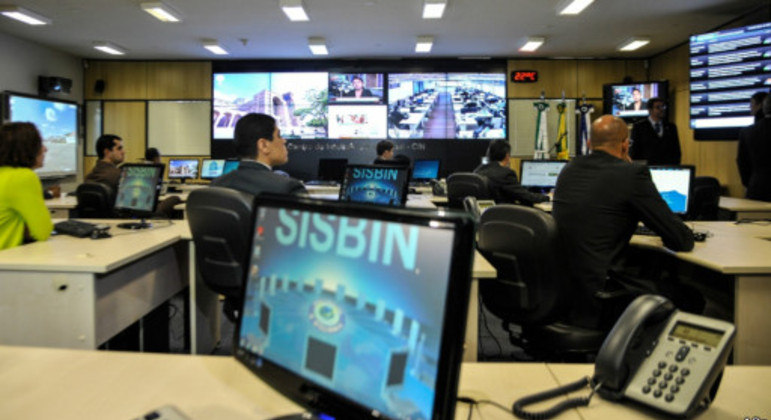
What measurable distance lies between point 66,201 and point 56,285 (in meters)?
3.72

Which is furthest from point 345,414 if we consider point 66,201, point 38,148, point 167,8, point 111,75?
point 111,75

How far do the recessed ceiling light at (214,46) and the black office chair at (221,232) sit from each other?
20.3 ft

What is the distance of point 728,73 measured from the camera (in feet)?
18.4

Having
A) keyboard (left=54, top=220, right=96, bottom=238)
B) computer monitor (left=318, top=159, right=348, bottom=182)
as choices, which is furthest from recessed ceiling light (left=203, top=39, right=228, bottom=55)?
keyboard (left=54, top=220, right=96, bottom=238)

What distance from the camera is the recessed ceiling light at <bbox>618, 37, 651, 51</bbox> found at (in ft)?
25.6

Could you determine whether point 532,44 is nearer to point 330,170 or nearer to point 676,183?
point 330,170


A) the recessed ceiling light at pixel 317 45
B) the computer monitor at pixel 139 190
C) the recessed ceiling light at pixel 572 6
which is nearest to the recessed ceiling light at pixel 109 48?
the recessed ceiling light at pixel 317 45

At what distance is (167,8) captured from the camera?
612cm

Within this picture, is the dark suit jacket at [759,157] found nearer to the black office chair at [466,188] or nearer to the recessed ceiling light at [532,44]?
the black office chair at [466,188]

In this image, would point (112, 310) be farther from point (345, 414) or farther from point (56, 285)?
point (345, 414)

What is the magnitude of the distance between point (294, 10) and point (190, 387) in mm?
5760

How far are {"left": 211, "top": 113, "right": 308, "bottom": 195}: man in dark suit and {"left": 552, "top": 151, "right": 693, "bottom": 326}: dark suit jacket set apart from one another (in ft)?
4.17

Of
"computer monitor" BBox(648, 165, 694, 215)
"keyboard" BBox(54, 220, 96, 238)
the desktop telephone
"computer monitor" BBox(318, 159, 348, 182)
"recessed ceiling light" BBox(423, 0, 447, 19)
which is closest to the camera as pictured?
the desktop telephone

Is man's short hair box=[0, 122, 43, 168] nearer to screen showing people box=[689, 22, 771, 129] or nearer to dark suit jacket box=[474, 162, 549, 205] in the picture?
dark suit jacket box=[474, 162, 549, 205]
